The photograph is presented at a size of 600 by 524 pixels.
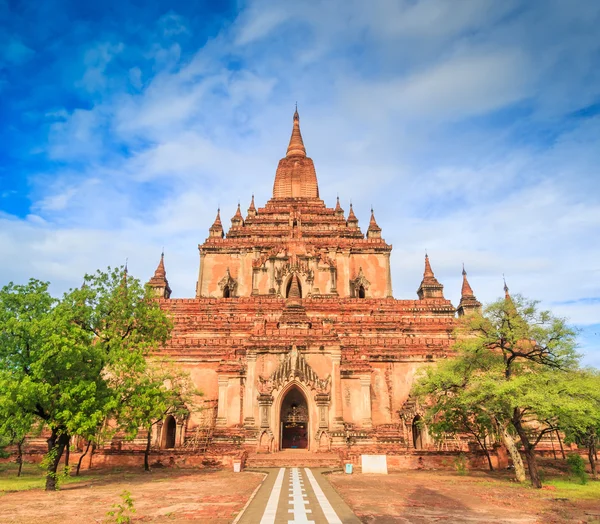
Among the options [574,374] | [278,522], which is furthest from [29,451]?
[574,374]

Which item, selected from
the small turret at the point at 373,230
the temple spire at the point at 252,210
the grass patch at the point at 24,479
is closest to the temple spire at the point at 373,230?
the small turret at the point at 373,230

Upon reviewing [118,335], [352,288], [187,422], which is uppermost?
[352,288]

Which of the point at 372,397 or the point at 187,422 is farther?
the point at 372,397

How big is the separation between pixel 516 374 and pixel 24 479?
25.4m

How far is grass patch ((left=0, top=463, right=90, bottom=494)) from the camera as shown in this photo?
21.3 metres

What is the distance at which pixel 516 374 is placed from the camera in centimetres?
2352

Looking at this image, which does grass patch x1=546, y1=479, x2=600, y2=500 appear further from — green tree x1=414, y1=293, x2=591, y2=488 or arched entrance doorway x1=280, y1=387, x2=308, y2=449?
arched entrance doorway x1=280, y1=387, x2=308, y2=449

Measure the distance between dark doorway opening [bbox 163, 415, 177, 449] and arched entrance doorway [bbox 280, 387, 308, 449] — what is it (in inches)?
295

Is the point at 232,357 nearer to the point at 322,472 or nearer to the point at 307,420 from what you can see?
the point at 307,420

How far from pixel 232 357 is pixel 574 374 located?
2300 centimetres

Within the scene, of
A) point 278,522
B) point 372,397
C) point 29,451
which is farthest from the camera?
point 372,397

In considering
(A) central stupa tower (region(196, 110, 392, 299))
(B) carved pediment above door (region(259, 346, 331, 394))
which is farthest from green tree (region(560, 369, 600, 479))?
(A) central stupa tower (region(196, 110, 392, 299))

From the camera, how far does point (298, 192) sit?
6512 centimetres

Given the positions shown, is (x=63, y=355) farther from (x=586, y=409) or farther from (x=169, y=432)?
(x=586, y=409)
